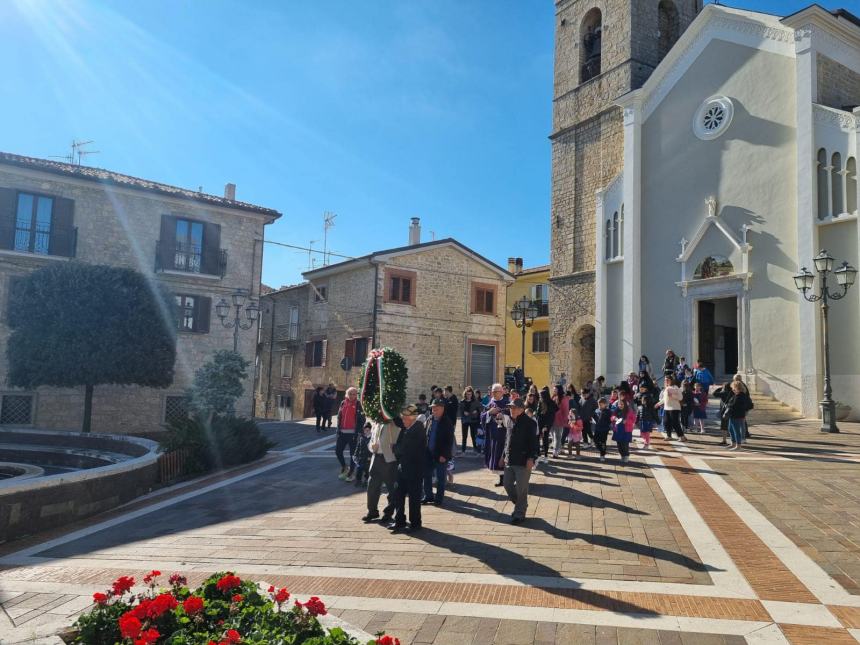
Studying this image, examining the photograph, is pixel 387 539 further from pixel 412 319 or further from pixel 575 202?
pixel 412 319

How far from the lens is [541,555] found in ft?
20.6

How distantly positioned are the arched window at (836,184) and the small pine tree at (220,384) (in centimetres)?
1759

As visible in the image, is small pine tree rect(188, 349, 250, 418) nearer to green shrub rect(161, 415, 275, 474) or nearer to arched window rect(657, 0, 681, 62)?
green shrub rect(161, 415, 275, 474)

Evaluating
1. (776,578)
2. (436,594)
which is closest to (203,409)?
(436,594)

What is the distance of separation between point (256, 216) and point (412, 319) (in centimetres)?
885

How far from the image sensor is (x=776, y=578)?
5449mm

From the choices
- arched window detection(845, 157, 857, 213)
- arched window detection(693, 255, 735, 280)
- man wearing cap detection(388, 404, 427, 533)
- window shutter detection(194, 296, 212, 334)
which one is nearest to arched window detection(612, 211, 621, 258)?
arched window detection(693, 255, 735, 280)

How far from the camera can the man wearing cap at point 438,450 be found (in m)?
8.90

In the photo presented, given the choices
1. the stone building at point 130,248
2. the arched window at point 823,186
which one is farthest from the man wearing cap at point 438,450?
the stone building at point 130,248

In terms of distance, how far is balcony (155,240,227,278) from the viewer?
76.2 feet

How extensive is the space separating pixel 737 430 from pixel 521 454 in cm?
687

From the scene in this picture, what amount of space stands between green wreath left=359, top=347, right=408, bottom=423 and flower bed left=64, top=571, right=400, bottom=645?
387cm

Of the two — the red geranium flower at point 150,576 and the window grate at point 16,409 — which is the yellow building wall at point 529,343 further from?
the red geranium flower at point 150,576

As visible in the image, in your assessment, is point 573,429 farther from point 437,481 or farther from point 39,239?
point 39,239
